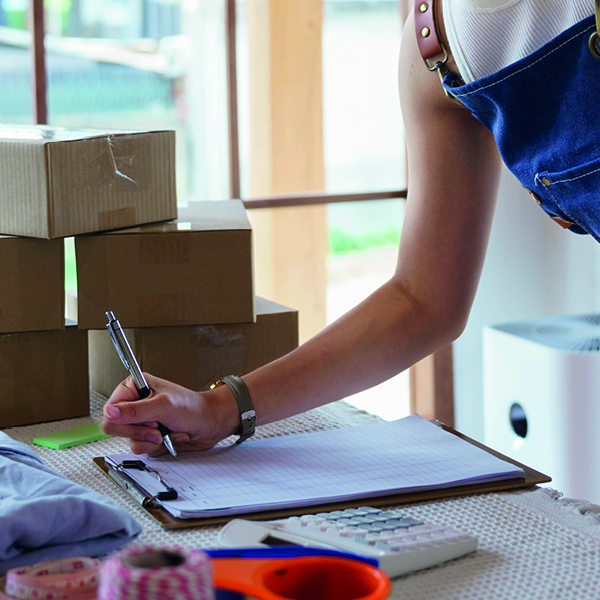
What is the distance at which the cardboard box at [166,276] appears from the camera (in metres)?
0.96

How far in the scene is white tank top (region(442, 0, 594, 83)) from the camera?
69cm

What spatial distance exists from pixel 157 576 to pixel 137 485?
39 cm

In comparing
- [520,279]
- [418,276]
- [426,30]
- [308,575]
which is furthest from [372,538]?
[520,279]

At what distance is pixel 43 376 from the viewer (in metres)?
0.97

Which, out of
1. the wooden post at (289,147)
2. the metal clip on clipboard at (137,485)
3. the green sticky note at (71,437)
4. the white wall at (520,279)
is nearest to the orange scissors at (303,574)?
the metal clip on clipboard at (137,485)

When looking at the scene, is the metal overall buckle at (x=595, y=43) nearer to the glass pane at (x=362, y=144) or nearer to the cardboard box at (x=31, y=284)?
the cardboard box at (x=31, y=284)

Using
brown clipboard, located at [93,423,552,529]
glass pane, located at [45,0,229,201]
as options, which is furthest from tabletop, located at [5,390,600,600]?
glass pane, located at [45,0,229,201]

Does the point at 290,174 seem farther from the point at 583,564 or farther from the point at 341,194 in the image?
the point at 583,564

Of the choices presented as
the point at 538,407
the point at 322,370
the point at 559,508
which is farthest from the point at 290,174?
the point at 559,508

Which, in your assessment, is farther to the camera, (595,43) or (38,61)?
(38,61)

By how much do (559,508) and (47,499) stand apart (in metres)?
0.40

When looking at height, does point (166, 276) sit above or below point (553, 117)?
below

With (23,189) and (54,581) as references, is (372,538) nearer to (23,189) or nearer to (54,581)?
(54,581)

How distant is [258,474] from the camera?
744mm
